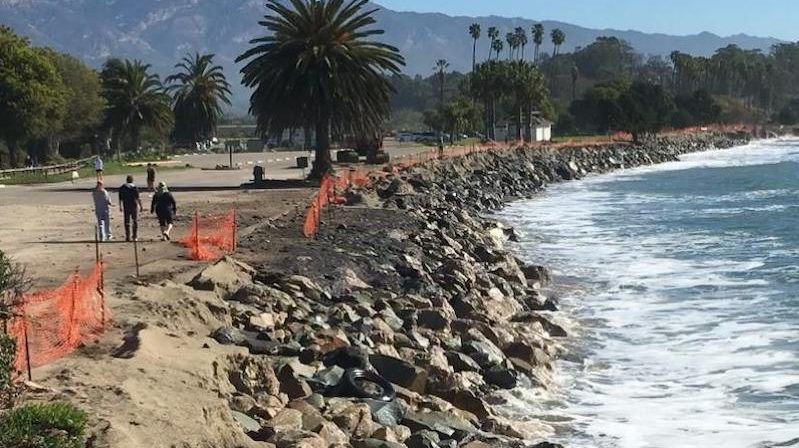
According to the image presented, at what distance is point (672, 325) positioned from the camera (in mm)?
19109

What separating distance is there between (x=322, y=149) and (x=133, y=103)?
37317 millimetres

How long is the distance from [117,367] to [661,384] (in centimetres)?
859

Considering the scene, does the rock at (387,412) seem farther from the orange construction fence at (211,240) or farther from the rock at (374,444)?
the orange construction fence at (211,240)

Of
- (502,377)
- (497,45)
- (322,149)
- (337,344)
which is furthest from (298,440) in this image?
(497,45)

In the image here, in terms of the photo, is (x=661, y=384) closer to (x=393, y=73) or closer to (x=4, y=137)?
(x=393, y=73)

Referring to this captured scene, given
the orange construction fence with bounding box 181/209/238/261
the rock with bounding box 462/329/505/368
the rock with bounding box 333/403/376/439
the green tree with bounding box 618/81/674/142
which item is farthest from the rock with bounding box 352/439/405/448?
the green tree with bounding box 618/81/674/142

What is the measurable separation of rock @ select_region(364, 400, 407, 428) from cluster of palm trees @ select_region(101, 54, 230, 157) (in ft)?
184

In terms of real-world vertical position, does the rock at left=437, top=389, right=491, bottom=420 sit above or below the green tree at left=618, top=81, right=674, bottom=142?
below

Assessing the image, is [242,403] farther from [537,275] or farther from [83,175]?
[83,175]

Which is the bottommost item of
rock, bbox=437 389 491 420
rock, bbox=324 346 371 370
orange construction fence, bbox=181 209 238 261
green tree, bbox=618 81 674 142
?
rock, bbox=437 389 491 420

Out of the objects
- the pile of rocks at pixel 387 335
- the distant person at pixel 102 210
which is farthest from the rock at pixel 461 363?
the distant person at pixel 102 210

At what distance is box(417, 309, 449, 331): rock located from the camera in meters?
16.6

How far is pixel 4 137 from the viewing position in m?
52.0

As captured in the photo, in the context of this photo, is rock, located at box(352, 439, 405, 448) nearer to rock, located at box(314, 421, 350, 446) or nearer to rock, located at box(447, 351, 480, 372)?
rock, located at box(314, 421, 350, 446)
